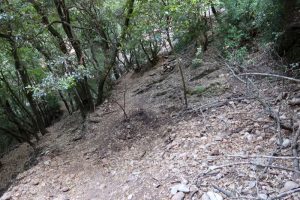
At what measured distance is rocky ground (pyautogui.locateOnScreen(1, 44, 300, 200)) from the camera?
3354 millimetres

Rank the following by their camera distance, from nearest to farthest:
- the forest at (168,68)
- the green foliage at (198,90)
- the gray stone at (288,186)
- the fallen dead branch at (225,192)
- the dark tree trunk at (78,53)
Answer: the gray stone at (288,186) < the fallen dead branch at (225,192) < the forest at (168,68) < the green foliage at (198,90) < the dark tree trunk at (78,53)

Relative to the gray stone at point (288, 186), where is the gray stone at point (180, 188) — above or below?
above

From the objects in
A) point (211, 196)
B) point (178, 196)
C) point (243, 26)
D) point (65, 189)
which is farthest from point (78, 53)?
point (211, 196)

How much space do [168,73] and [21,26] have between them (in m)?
4.69

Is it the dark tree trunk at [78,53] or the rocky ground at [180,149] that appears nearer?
the rocky ground at [180,149]

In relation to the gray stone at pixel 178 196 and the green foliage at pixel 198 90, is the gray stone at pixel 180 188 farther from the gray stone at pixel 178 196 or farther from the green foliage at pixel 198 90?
the green foliage at pixel 198 90

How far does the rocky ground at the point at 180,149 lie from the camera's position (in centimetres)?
335

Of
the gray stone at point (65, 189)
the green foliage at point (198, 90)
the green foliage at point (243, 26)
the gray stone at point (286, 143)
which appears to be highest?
the green foliage at point (243, 26)

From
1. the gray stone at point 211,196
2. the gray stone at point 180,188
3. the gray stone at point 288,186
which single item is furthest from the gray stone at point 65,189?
the gray stone at point 288,186

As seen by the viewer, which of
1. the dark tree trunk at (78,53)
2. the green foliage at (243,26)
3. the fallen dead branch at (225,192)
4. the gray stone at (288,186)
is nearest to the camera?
the gray stone at (288,186)

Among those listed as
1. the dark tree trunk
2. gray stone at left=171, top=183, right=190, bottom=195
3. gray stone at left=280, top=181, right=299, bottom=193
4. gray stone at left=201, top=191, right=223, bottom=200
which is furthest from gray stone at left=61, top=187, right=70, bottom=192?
gray stone at left=280, top=181, right=299, bottom=193

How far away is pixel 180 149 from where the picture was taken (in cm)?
460

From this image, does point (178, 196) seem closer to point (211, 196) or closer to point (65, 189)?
point (211, 196)

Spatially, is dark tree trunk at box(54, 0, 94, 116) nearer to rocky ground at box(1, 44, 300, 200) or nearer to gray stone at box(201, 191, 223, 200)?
rocky ground at box(1, 44, 300, 200)
